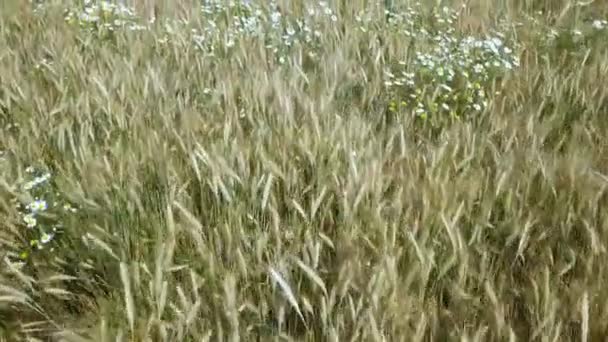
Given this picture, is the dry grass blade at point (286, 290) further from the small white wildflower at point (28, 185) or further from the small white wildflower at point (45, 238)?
the small white wildflower at point (28, 185)

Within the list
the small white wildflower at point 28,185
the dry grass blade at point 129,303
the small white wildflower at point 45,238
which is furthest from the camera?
the small white wildflower at point 28,185

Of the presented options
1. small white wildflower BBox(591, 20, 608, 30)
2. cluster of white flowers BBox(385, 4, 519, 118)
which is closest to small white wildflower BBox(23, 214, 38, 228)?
cluster of white flowers BBox(385, 4, 519, 118)

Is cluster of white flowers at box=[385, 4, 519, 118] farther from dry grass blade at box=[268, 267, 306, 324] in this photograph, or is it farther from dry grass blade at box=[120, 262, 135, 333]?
dry grass blade at box=[120, 262, 135, 333]

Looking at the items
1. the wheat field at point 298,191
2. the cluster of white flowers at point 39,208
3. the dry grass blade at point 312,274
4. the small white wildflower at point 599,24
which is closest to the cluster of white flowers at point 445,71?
the wheat field at point 298,191

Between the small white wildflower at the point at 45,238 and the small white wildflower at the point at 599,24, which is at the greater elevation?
the small white wildflower at the point at 599,24

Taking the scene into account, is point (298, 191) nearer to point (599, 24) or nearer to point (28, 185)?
point (28, 185)

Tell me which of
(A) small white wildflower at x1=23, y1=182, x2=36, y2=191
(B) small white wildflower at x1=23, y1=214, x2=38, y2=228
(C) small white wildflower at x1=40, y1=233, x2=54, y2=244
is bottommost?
(C) small white wildflower at x1=40, y1=233, x2=54, y2=244

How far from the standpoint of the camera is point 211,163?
4.95ft

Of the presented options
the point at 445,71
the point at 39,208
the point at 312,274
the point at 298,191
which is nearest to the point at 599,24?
the point at 445,71

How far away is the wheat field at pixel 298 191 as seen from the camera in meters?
1.25

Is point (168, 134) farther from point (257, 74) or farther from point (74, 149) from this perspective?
point (257, 74)

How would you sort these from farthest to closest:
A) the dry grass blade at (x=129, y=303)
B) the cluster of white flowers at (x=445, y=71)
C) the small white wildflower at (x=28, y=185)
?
the cluster of white flowers at (x=445, y=71)
the small white wildflower at (x=28, y=185)
the dry grass blade at (x=129, y=303)

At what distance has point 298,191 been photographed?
1.59 m

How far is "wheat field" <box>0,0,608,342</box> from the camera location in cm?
125
